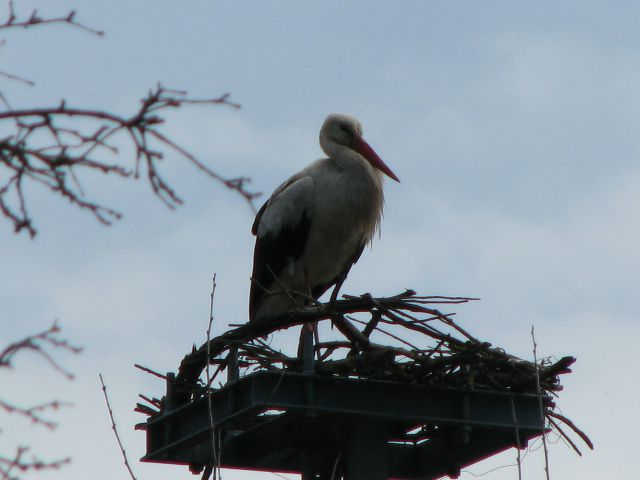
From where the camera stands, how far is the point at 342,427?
Result: 6.00m

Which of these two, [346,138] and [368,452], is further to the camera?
[346,138]

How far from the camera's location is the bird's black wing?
8.35 metres

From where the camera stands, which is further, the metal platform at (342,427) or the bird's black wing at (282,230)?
the bird's black wing at (282,230)

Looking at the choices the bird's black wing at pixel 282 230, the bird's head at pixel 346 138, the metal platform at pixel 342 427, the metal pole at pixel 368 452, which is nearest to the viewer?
the metal platform at pixel 342 427

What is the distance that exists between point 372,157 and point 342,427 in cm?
322

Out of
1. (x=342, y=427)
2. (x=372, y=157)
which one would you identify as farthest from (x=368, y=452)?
(x=372, y=157)

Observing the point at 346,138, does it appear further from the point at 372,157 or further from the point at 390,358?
the point at 390,358

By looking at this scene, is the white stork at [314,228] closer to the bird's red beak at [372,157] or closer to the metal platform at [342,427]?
the bird's red beak at [372,157]

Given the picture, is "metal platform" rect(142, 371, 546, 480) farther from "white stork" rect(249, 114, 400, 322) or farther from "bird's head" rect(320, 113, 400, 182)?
"bird's head" rect(320, 113, 400, 182)

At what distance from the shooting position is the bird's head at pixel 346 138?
29.0ft

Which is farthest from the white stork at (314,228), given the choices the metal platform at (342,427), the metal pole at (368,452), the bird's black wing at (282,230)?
the metal pole at (368,452)

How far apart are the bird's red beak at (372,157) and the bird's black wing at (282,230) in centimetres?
55

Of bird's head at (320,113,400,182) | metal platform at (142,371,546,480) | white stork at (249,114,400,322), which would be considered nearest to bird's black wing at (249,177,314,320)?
white stork at (249,114,400,322)

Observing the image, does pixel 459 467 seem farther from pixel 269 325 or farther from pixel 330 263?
pixel 330 263
